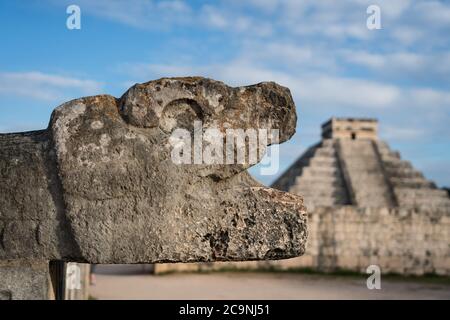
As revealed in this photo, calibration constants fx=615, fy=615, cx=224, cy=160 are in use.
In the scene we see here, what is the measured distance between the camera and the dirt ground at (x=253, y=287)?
16.3 meters

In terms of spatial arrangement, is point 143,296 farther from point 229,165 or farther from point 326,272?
point 229,165

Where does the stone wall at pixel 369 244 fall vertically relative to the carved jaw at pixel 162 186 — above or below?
below

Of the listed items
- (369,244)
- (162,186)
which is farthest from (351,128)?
(162,186)

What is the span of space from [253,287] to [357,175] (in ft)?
57.4

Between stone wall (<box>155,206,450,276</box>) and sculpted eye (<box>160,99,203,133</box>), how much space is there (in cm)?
2058

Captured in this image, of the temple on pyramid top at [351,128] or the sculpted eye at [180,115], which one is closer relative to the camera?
the sculpted eye at [180,115]

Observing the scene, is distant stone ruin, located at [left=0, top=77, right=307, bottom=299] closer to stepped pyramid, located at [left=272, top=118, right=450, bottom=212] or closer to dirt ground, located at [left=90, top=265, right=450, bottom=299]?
dirt ground, located at [left=90, top=265, right=450, bottom=299]

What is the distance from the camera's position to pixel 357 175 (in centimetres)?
3456

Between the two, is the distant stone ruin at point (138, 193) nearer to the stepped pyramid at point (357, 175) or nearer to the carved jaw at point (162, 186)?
the carved jaw at point (162, 186)

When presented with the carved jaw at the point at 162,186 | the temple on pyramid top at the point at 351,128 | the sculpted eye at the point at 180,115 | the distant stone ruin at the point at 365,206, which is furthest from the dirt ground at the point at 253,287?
the temple on pyramid top at the point at 351,128

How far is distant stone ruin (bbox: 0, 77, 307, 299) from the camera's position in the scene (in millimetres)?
3621

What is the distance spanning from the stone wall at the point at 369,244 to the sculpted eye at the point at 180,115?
20.6 meters

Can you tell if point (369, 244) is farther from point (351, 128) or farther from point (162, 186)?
point (162, 186)

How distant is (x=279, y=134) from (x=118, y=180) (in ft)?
3.39
